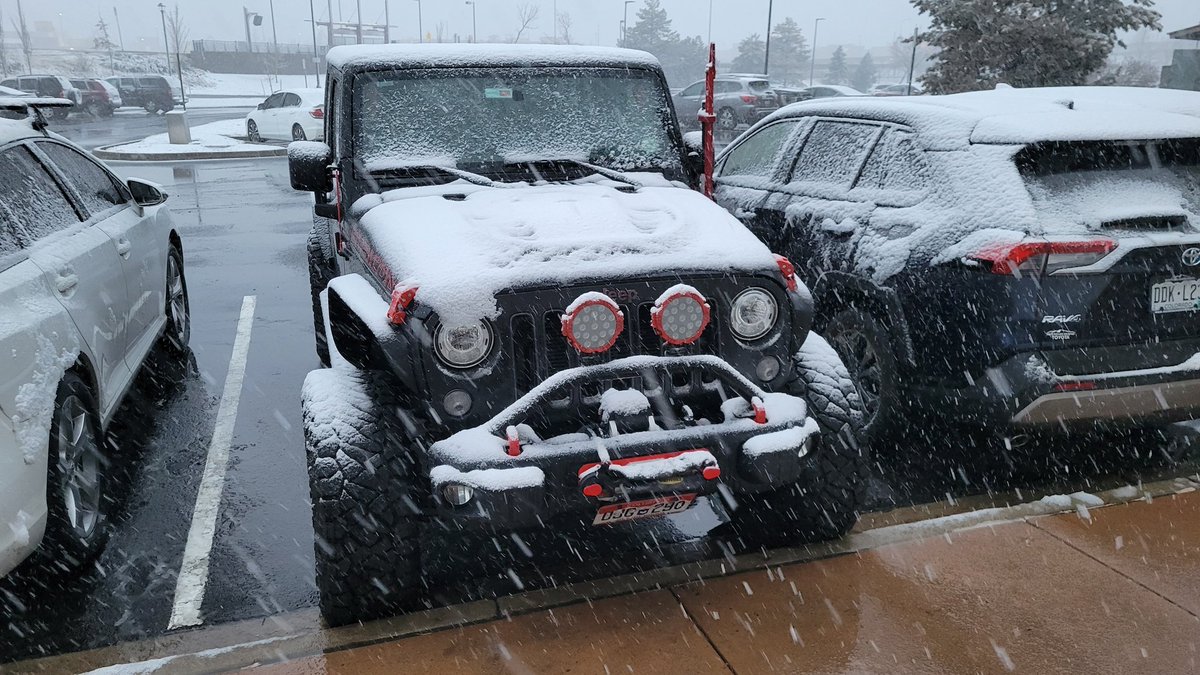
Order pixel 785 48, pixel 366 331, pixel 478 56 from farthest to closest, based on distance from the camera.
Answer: pixel 785 48 → pixel 478 56 → pixel 366 331

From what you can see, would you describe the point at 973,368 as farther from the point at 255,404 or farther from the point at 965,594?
the point at 255,404

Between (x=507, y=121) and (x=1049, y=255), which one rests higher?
(x=507, y=121)

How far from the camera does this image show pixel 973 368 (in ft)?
13.6

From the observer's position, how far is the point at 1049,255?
3863 mm

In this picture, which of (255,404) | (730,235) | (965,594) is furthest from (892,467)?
(255,404)

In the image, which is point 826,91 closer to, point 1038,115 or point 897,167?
point 897,167

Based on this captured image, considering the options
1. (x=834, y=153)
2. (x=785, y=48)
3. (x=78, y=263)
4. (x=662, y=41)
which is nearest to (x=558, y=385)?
(x=78, y=263)

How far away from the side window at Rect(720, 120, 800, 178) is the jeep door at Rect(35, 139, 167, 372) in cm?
372

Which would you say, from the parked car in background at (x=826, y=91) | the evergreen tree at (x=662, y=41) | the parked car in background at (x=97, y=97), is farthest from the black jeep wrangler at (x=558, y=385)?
the evergreen tree at (x=662, y=41)

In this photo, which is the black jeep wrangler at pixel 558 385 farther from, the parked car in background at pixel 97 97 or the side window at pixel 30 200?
the parked car in background at pixel 97 97

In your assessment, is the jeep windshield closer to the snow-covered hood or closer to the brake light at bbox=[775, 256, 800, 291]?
the snow-covered hood

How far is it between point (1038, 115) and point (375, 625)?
3.69 m

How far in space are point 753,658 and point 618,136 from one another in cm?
253

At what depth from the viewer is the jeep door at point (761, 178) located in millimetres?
5637
